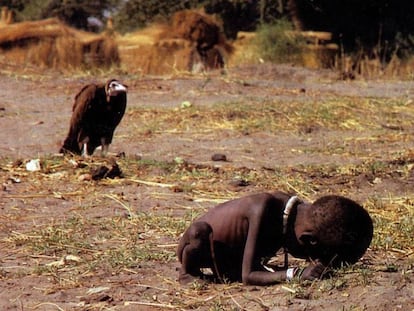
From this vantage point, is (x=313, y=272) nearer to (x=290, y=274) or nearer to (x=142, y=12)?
(x=290, y=274)

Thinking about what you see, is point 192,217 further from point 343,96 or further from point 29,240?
point 343,96

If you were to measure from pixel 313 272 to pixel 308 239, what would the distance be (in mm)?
153

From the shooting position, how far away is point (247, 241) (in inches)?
182

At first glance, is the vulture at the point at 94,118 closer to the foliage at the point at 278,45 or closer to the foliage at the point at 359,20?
the foliage at the point at 278,45

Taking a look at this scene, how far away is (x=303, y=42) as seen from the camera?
24266 mm

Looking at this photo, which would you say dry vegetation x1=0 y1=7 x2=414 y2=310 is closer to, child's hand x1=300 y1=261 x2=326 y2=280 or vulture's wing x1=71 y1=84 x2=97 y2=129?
child's hand x1=300 y1=261 x2=326 y2=280

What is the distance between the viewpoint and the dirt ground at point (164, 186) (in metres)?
4.52

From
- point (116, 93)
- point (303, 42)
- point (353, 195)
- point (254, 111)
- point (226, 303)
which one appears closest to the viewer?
point (226, 303)

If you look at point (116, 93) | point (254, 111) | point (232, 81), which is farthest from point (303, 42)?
point (116, 93)

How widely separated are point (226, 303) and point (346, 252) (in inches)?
23.7

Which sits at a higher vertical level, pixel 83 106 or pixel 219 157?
pixel 83 106

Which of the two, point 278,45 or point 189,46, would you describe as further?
point 278,45

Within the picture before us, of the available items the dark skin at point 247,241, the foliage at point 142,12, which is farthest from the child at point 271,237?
the foliage at point 142,12

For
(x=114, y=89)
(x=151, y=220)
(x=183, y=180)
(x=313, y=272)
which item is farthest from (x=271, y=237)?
(x=114, y=89)
